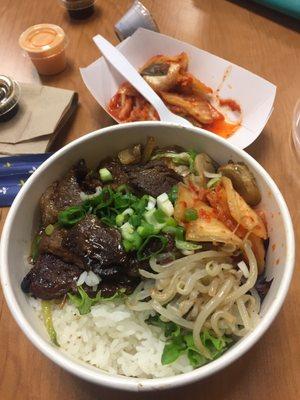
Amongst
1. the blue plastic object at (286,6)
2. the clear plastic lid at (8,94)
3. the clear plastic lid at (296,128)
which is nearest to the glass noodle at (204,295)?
the clear plastic lid at (296,128)

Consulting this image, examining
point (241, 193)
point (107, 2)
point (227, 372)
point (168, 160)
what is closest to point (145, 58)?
point (107, 2)

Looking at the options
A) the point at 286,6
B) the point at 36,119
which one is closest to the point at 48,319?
the point at 36,119

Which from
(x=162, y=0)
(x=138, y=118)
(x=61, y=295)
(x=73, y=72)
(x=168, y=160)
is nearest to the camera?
(x=61, y=295)

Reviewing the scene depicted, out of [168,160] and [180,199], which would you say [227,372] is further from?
[168,160]

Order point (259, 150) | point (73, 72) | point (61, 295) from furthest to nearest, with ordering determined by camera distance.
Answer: point (73, 72)
point (259, 150)
point (61, 295)

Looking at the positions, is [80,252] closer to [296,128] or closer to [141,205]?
[141,205]

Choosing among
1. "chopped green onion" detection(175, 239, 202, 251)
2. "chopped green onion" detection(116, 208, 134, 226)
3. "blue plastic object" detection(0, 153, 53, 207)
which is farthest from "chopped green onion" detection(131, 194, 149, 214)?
"blue plastic object" detection(0, 153, 53, 207)

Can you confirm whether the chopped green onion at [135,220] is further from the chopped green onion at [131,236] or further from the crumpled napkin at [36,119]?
the crumpled napkin at [36,119]
